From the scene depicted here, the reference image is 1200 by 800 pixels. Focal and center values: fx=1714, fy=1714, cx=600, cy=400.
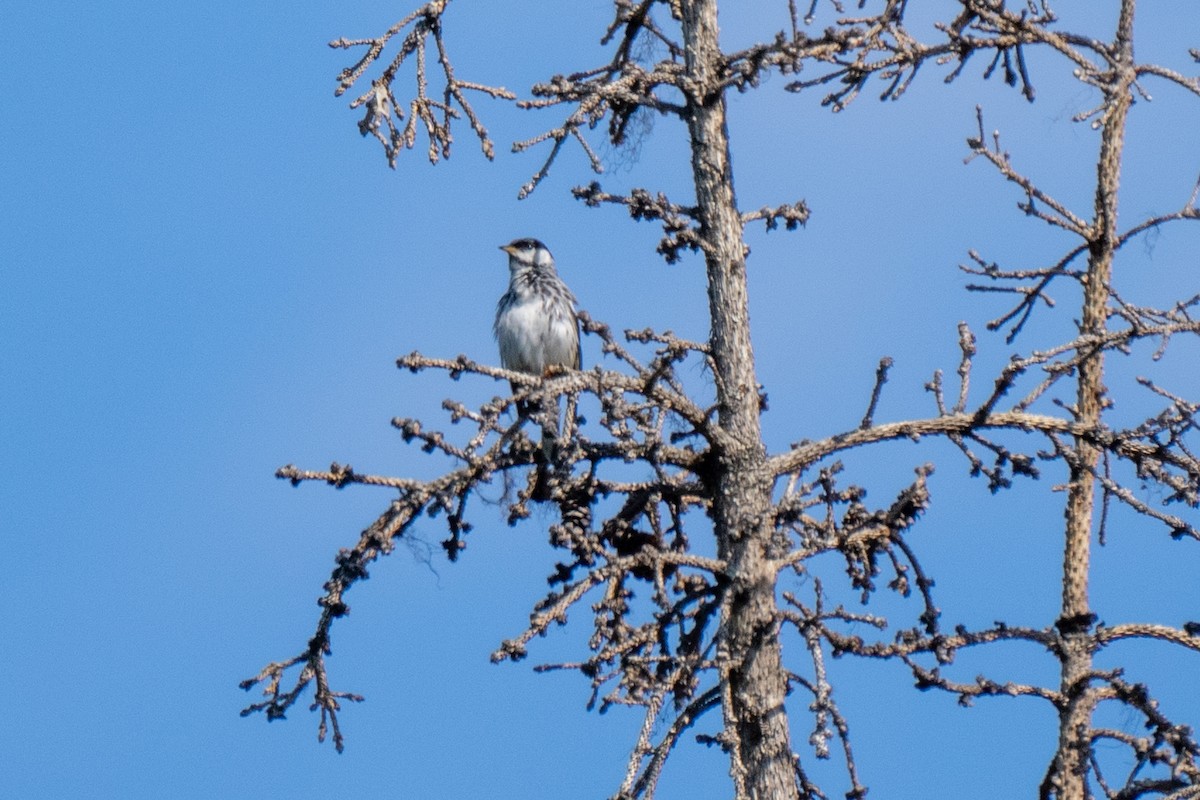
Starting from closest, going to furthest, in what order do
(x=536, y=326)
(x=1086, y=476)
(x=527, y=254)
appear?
(x=1086, y=476) → (x=536, y=326) → (x=527, y=254)

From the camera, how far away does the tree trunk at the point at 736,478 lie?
6.29 meters

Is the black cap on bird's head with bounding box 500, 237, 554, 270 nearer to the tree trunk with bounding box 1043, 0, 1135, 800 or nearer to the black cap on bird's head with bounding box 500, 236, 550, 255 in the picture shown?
the black cap on bird's head with bounding box 500, 236, 550, 255

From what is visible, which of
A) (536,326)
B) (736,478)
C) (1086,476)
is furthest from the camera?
(536,326)

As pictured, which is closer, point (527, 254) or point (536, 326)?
point (536, 326)

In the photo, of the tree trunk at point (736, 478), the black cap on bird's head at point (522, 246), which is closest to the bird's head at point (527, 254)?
the black cap on bird's head at point (522, 246)

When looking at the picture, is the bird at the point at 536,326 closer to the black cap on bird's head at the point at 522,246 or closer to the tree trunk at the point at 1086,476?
the black cap on bird's head at the point at 522,246

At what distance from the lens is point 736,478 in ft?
21.7

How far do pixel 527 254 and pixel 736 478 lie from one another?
16.1 feet

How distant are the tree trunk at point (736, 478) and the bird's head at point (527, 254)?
13.1 ft

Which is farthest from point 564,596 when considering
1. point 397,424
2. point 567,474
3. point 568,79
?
point 568,79

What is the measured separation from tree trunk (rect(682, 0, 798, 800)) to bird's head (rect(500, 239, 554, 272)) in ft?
13.1

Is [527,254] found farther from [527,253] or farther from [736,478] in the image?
[736,478]

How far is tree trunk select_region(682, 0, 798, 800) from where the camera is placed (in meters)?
6.29

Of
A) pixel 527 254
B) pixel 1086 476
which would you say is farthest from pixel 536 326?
pixel 1086 476
